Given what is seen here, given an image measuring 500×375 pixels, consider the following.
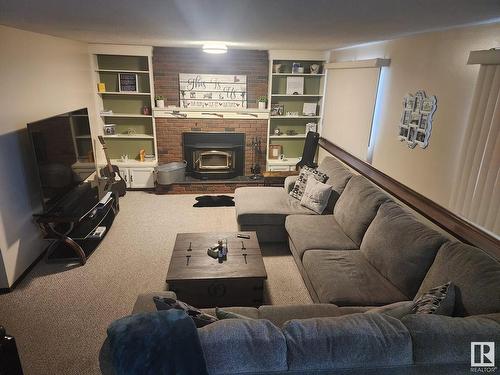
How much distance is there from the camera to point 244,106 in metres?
5.66

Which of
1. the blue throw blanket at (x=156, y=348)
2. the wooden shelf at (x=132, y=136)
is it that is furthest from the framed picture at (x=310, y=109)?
the blue throw blanket at (x=156, y=348)

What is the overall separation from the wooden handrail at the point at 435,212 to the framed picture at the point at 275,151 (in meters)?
2.06

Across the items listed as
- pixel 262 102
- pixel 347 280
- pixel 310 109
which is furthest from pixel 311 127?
pixel 347 280

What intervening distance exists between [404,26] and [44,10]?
7.88 feet

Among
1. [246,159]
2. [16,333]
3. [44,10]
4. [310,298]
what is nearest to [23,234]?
[16,333]

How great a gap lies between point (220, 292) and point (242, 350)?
146cm

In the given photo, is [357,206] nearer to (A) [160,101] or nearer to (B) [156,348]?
(B) [156,348]

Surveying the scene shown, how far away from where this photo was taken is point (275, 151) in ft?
19.4

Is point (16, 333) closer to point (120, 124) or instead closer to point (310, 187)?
point (310, 187)

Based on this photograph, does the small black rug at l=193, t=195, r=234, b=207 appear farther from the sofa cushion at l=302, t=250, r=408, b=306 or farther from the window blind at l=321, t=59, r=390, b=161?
the sofa cushion at l=302, t=250, r=408, b=306

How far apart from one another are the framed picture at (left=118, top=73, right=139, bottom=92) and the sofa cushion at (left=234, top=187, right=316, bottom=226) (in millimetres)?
2694

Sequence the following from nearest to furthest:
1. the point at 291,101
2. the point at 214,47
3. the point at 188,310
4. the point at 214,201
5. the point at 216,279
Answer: the point at 188,310
the point at 216,279
the point at 214,47
the point at 214,201
the point at 291,101

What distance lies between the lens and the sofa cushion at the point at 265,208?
366 cm

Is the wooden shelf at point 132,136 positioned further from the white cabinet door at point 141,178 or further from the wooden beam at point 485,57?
the wooden beam at point 485,57
